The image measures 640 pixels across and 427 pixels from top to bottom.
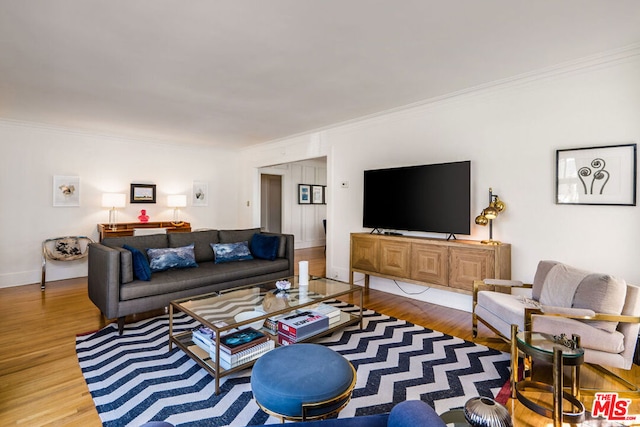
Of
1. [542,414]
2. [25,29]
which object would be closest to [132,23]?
[25,29]

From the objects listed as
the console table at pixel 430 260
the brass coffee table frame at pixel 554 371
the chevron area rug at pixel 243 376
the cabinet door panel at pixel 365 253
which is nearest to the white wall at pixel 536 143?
the console table at pixel 430 260

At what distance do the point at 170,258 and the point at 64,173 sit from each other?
3.07 meters

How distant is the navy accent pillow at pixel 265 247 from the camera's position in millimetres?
4301

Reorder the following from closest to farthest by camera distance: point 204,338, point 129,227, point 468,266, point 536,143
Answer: point 204,338 < point 536,143 < point 468,266 < point 129,227

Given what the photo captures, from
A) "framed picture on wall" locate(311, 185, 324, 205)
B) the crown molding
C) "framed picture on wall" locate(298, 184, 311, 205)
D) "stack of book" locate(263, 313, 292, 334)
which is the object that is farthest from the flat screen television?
"framed picture on wall" locate(311, 185, 324, 205)

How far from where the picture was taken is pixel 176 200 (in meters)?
6.12

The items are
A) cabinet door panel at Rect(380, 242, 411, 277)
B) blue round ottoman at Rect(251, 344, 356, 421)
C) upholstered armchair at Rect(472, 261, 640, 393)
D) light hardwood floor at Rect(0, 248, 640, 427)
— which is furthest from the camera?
cabinet door panel at Rect(380, 242, 411, 277)

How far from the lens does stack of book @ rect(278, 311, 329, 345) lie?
2.45 m

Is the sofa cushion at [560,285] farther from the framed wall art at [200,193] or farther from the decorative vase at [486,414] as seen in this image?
the framed wall art at [200,193]

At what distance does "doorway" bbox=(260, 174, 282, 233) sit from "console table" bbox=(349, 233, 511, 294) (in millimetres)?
4363

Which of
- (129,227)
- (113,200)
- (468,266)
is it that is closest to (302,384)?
(468,266)

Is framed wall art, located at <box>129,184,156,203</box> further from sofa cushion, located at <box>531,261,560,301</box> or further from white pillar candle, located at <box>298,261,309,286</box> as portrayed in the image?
sofa cushion, located at <box>531,261,560,301</box>

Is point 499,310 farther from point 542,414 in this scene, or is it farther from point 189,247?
point 189,247

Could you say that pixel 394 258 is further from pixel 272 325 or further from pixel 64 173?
pixel 64 173
